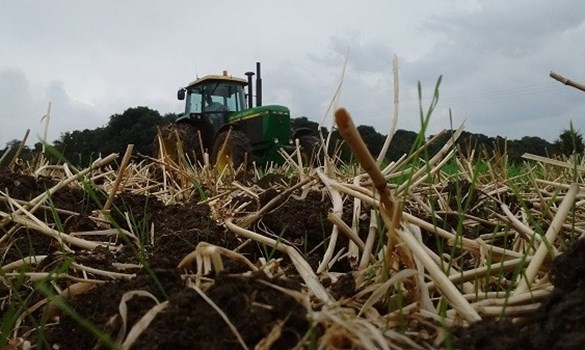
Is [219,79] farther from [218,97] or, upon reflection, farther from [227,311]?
[227,311]

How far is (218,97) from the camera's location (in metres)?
11.8

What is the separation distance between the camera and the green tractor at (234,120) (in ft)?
35.2

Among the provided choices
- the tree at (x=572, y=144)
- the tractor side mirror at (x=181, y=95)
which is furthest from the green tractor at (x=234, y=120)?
the tree at (x=572, y=144)

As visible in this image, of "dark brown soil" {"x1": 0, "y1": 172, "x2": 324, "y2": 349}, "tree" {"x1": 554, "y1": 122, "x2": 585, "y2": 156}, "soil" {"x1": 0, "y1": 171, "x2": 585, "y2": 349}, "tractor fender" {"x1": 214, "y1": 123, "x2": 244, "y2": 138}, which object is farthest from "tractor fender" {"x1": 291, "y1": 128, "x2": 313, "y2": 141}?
"soil" {"x1": 0, "y1": 171, "x2": 585, "y2": 349}

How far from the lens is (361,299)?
0.92 m

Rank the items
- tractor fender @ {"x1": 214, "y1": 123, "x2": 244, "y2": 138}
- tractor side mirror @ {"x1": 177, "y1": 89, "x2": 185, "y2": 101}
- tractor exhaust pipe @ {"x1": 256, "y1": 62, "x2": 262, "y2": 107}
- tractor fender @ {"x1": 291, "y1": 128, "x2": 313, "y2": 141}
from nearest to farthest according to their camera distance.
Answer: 1. tractor fender @ {"x1": 214, "y1": 123, "x2": 244, "y2": 138}
2. tractor fender @ {"x1": 291, "y1": 128, "x2": 313, "y2": 141}
3. tractor side mirror @ {"x1": 177, "y1": 89, "x2": 185, "y2": 101}
4. tractor exhaust pipe @ {"x1": 256, "y1": 62, "x2": 262, "y2": 107}

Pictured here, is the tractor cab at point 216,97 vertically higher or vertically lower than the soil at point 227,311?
higher

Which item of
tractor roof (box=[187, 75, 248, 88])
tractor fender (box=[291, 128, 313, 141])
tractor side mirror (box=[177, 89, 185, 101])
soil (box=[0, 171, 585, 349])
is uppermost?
tractor roof (box=[187, 75, 248, 88])

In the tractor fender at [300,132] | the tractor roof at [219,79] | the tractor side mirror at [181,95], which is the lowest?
the tractor fender at [300,132]

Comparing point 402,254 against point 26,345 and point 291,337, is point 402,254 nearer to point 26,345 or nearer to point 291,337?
point 291,337

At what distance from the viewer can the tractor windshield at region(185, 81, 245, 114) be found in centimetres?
1173

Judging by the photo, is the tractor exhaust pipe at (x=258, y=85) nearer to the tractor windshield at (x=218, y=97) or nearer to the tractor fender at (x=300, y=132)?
the tractor windshield at (x=218, y=97)

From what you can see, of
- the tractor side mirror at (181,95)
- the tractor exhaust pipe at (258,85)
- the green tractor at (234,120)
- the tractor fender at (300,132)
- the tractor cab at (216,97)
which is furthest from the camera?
the tractor exhaust pipe at (258,85)

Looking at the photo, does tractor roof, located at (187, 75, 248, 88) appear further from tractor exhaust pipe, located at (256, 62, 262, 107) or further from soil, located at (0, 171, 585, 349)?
soil, located at (0, 171, 585, 349)
